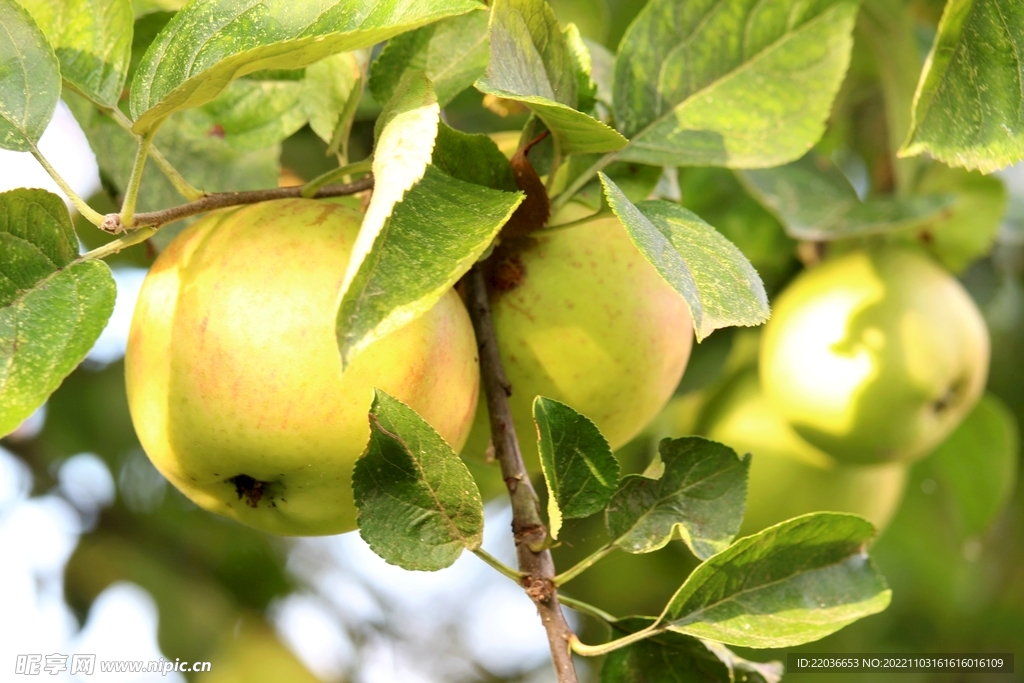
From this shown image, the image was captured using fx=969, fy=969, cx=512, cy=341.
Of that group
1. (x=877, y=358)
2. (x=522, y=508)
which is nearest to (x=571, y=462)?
(x=522, y=508)

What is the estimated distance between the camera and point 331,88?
2.16 feet

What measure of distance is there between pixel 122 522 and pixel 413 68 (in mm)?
1031

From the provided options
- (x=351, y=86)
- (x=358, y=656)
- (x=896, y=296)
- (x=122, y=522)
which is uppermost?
(x=351, y=86)

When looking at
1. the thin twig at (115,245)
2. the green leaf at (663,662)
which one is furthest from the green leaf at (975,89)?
the thin twig at (115,245)

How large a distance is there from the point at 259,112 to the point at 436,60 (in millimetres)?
171

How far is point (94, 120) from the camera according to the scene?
0.72 m

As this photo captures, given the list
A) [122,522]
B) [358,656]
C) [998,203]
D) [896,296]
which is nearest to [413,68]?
[896,296]

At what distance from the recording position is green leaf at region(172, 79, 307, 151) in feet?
2.37

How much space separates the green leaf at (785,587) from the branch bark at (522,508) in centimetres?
7

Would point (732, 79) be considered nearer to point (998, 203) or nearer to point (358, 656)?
point (998, 203)

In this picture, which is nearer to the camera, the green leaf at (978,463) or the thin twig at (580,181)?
the thin twig at (580,181)

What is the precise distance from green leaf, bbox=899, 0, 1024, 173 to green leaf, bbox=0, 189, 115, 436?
18.0 inches

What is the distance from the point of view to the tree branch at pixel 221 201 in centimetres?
50

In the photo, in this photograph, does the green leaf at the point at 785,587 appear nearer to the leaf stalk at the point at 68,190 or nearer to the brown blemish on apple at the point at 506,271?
the brown blemish on apple at the point at 506,271
